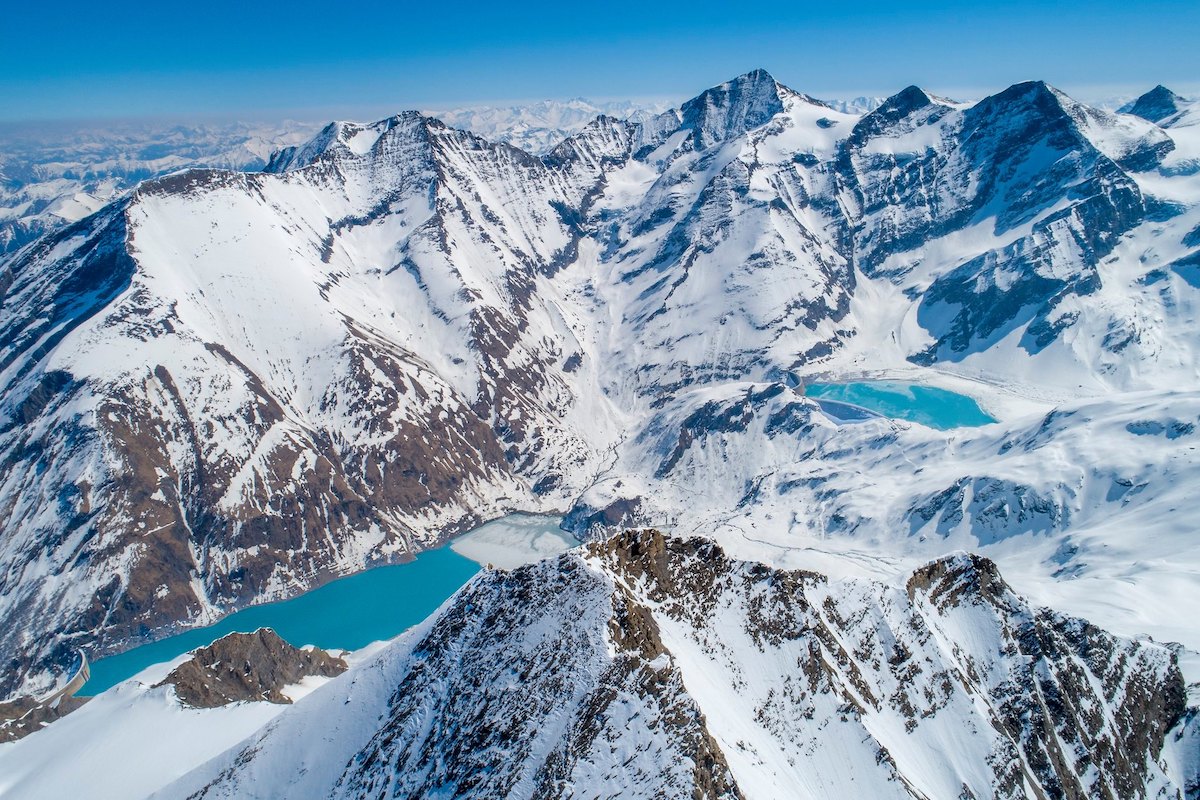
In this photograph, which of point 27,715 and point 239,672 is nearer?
point 239,672

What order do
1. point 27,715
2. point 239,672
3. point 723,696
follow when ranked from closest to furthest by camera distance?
point 723,696, point 239,672, point 27,715

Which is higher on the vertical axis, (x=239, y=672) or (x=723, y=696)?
(x=723, y=696)

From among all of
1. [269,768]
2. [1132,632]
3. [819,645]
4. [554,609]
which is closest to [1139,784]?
[819,645]

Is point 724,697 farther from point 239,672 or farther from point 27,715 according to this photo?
point 27,715

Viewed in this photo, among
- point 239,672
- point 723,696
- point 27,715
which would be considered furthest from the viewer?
point 27,715

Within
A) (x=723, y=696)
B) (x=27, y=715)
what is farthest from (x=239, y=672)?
(x=723, y=696)

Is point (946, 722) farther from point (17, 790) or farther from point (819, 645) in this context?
point (17, 790)
